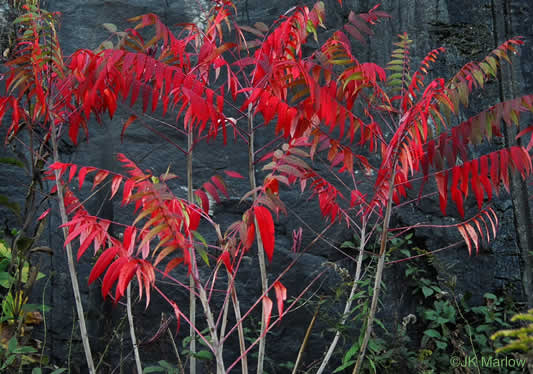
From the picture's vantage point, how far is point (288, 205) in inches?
119

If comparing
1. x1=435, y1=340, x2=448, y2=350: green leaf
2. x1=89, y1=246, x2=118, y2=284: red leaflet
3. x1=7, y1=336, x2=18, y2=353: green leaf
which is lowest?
x1=435, y1=340, x2=448, y2=350: green leaf

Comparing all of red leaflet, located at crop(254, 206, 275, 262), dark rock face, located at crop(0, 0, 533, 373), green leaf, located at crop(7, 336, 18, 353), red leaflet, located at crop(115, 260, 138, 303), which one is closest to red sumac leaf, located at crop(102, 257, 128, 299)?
red leaflet, located at crop(115, 260, 138, 303)

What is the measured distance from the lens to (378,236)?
286 cm

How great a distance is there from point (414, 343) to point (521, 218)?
116 cm

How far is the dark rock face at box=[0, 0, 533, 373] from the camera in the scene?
2.82 metres

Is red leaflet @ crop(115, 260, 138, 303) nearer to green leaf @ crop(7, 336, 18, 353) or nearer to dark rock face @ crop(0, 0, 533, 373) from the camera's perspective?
green leaf @ crop(7, 336, 18, 353)

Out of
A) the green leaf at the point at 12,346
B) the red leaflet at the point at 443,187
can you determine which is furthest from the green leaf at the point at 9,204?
the red leaflet at the point at 443,187

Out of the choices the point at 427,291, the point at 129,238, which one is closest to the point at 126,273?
the point at 129,238

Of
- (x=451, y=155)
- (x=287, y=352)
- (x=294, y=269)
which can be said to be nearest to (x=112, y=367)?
(x=287, y=352)

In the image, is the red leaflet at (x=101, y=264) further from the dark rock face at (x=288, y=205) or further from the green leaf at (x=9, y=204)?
the dark rock face at (x=288, y=205)

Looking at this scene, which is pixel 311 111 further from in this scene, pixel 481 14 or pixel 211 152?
pixel 481 14

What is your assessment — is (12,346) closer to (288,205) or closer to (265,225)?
(265,225)

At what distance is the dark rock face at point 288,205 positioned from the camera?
2.82m

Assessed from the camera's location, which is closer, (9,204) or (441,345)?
(9,204)
